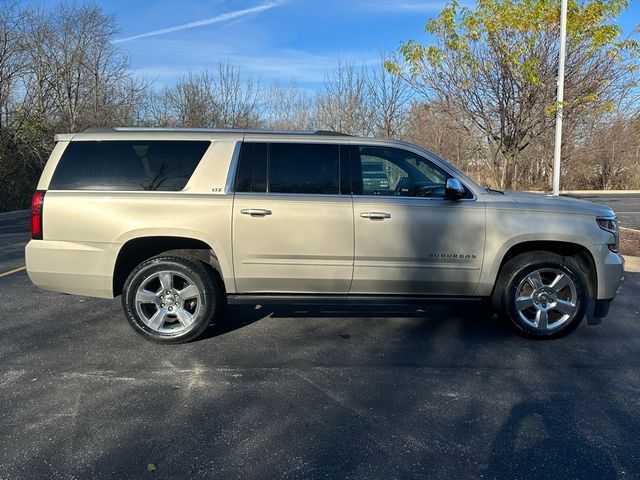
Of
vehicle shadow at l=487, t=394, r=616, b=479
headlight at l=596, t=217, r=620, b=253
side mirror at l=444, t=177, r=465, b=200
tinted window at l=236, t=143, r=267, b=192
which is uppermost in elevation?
tinted window at l=236, t=143, r=267, b=192

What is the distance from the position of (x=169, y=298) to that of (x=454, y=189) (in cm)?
282

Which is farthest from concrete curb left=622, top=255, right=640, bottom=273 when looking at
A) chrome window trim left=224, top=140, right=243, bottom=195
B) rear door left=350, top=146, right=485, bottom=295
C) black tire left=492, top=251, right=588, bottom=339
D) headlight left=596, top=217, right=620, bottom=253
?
chrome window trim left=224, top=140, right=243, bottom=195

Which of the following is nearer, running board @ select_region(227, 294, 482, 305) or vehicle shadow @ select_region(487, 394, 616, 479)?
vehicle shadow @ select_region(487, 394, 616, 479)

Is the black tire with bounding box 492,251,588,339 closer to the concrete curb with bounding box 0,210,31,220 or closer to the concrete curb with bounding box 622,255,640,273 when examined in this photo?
the concrete curb with bounding box 622,255,640,273

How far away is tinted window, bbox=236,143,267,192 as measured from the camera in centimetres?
465

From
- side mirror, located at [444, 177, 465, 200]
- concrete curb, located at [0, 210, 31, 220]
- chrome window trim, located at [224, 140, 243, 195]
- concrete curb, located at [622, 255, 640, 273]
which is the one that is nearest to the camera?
side mirror, located at [444, 177, 465, 200]

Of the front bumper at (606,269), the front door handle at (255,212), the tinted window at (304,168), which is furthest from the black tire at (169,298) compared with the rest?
the front bumper at (606,269)

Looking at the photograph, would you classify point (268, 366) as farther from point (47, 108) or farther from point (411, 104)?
point (47, 108)

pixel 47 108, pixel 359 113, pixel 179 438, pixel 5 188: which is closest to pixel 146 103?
pixel 47 108

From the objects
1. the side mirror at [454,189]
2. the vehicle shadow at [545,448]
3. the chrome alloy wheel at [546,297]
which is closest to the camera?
the vehicle shadow at [545,448]

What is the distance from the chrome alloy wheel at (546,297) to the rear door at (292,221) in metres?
1.68

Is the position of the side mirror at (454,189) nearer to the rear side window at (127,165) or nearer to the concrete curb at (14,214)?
the rear side window at (127,165)

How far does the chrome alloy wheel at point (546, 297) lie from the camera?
473cm

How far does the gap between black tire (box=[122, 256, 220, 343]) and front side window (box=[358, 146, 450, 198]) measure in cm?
176
